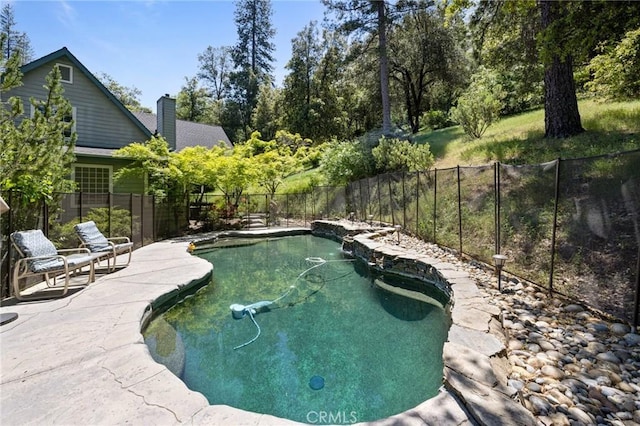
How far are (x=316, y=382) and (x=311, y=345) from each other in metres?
0.74

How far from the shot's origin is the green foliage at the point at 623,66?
6.41 metres

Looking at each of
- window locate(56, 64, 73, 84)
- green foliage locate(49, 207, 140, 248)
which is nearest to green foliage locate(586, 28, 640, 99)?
green foliage locate(49, 207, 140, 248)

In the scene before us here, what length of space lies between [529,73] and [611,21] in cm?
649

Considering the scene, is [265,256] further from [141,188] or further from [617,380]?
[617,380]

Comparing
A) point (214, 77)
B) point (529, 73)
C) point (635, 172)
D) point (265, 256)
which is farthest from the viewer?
point (214, 77)

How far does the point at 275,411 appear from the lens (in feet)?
8.68

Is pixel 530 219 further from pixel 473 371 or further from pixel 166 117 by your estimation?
pixel 166 117

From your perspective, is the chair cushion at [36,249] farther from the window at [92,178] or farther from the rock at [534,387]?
the window at [92,178]

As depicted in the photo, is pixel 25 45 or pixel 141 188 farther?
pixel 25 45

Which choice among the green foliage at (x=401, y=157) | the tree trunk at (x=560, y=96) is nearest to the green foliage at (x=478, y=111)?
the green foliage at (x=401, y=157)

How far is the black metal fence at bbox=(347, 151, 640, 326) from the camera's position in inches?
127

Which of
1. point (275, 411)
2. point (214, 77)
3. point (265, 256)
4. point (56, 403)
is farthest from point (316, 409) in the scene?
point (214, 77)

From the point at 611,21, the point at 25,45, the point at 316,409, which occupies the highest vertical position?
the point at 25,45

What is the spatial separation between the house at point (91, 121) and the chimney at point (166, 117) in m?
1.67
